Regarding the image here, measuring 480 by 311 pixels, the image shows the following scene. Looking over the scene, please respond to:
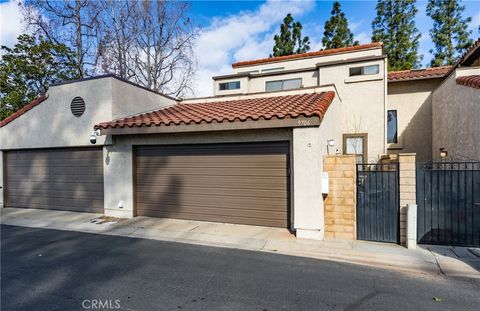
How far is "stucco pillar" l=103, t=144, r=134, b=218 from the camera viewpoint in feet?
26.3

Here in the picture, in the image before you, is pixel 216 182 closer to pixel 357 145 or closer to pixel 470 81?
pixel 357 145

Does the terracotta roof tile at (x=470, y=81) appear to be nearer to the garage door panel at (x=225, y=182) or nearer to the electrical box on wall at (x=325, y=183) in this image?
the electrical box on wall at (x=325, y=183)

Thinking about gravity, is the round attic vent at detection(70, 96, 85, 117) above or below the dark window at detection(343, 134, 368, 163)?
above

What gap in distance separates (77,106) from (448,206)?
11012 millimetres

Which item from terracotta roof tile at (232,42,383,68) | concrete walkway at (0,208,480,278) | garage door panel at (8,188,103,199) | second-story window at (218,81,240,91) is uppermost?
terracotta roof tile at (232,42,383,68)

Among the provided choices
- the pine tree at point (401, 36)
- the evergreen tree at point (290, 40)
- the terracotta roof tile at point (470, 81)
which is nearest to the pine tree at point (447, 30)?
the pine tree at point (401, 36)

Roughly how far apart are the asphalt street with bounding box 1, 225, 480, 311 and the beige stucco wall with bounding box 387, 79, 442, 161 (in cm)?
984

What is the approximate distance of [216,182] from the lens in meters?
7.40

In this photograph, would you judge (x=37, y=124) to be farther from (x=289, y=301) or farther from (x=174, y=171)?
(x=289, y=301)

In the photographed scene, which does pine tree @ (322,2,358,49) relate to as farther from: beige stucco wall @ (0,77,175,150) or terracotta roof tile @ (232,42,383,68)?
beige stucco wall @ (0,77,175,150)

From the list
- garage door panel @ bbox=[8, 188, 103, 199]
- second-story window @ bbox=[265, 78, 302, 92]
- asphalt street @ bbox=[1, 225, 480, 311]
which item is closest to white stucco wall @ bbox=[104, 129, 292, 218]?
garage door panel @ bbox=[8, 188, 103, 199]

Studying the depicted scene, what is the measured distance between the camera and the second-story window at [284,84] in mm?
13306

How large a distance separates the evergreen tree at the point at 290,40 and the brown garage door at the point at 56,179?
20.2 m

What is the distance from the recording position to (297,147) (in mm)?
6141
